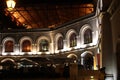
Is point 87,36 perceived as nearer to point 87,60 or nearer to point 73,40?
point 73,40

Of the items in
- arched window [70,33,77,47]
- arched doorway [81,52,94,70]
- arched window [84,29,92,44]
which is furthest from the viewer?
arched window [70,33,77,47]

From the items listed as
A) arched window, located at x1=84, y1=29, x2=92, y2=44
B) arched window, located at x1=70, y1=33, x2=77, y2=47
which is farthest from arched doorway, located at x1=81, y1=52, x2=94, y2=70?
arched window, located at x1=70, y1=33, x2=77, y2=47

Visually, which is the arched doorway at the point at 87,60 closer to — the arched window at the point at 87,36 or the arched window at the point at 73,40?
the arched window at the point at 87,36

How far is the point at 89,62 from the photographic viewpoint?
4572 centimetres

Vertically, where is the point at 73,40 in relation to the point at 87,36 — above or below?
below

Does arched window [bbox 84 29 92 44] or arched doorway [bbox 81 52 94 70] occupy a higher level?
arched window [bbox 84 29 92 44]

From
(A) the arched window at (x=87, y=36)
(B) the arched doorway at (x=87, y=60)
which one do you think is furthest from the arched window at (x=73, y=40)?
(B) the arched doorway at (x=87, y=60)

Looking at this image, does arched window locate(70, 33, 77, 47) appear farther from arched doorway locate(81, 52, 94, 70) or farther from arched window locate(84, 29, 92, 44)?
arched doorway locate(81, 52, 94, 70)

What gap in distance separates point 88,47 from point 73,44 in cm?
426

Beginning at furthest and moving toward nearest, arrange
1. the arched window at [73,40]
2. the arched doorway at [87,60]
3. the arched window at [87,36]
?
the arched window at [73,40]
the arched window at [87,36]
the arched doorway at [87,60]

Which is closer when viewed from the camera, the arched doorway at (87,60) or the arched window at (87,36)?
the arched doorway at (87,60)

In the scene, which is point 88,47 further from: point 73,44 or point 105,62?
point 105,62

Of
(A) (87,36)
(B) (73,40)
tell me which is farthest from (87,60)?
(B) (73,40)

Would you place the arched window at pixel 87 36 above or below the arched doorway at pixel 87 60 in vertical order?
above
